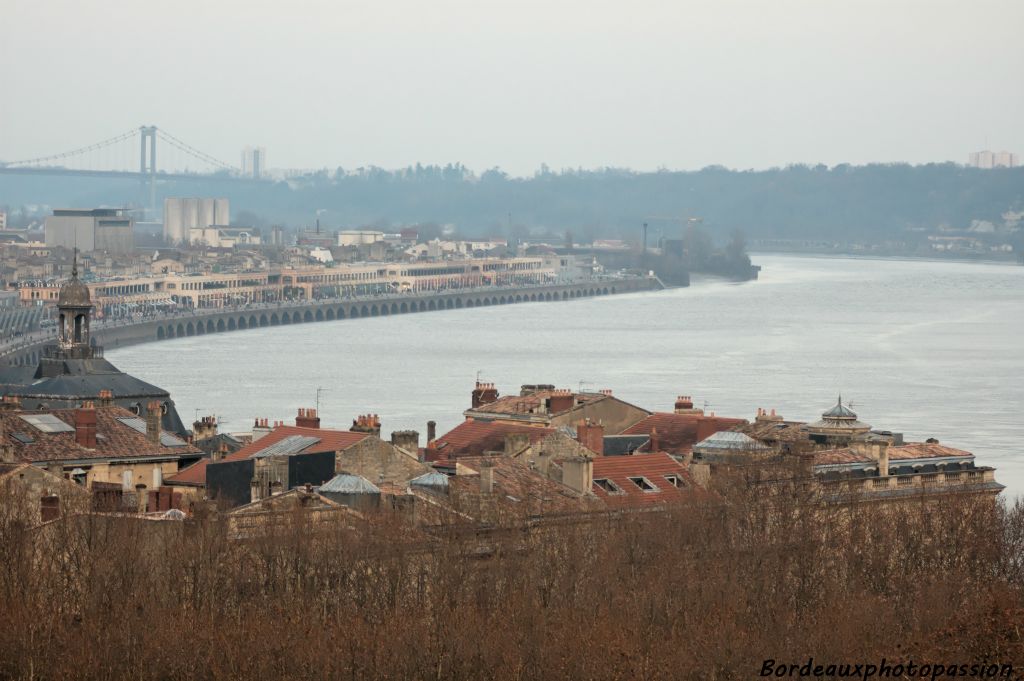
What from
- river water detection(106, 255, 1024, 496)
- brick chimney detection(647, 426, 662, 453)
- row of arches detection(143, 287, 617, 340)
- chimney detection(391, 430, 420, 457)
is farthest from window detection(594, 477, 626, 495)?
row of arches detection(143, 287, 617, 340)

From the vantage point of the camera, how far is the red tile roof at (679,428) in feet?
65.9

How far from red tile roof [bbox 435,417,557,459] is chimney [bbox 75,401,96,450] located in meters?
2.57

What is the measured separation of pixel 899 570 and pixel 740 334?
4335cm

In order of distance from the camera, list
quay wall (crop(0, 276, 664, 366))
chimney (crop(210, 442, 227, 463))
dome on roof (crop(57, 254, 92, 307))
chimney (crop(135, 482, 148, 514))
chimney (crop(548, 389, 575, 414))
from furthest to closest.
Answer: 1. quay wall (crop(0, 276, 664, 366))
2. dome on roof (crop(57, 254, 92, 307))
3. chimney (crop(548, 389, 575, 414))
4. chimney (crop(210, 442, 227, 463))
5. chimney (crop(135, 482, 148, 514))

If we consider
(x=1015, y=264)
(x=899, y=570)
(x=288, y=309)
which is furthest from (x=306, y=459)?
(x=1015, y=264)

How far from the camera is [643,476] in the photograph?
1731cm

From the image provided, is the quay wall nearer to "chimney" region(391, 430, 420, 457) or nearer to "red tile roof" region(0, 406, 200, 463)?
"red tile roof" region(0, 406, 200, 463)

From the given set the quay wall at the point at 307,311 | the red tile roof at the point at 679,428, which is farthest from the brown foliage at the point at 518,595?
the quay wall at the point at 307,311

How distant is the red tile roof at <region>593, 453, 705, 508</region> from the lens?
1631cm

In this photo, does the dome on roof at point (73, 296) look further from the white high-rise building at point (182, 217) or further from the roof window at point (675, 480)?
the white high-rise building at point (182, 217)

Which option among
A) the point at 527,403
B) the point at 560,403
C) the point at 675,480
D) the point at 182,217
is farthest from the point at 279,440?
the point at 182,217

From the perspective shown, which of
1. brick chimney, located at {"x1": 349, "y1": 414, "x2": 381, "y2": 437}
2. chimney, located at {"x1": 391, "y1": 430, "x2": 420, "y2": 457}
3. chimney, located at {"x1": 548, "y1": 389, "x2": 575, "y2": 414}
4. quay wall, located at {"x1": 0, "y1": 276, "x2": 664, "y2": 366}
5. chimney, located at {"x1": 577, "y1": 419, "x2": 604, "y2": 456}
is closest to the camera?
chimney, located at {"x1": 391, "y1": 430, "x2": 420, "y2": 457}

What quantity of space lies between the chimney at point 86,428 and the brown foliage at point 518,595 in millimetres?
3989

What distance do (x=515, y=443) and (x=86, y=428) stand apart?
2868 millimetres
